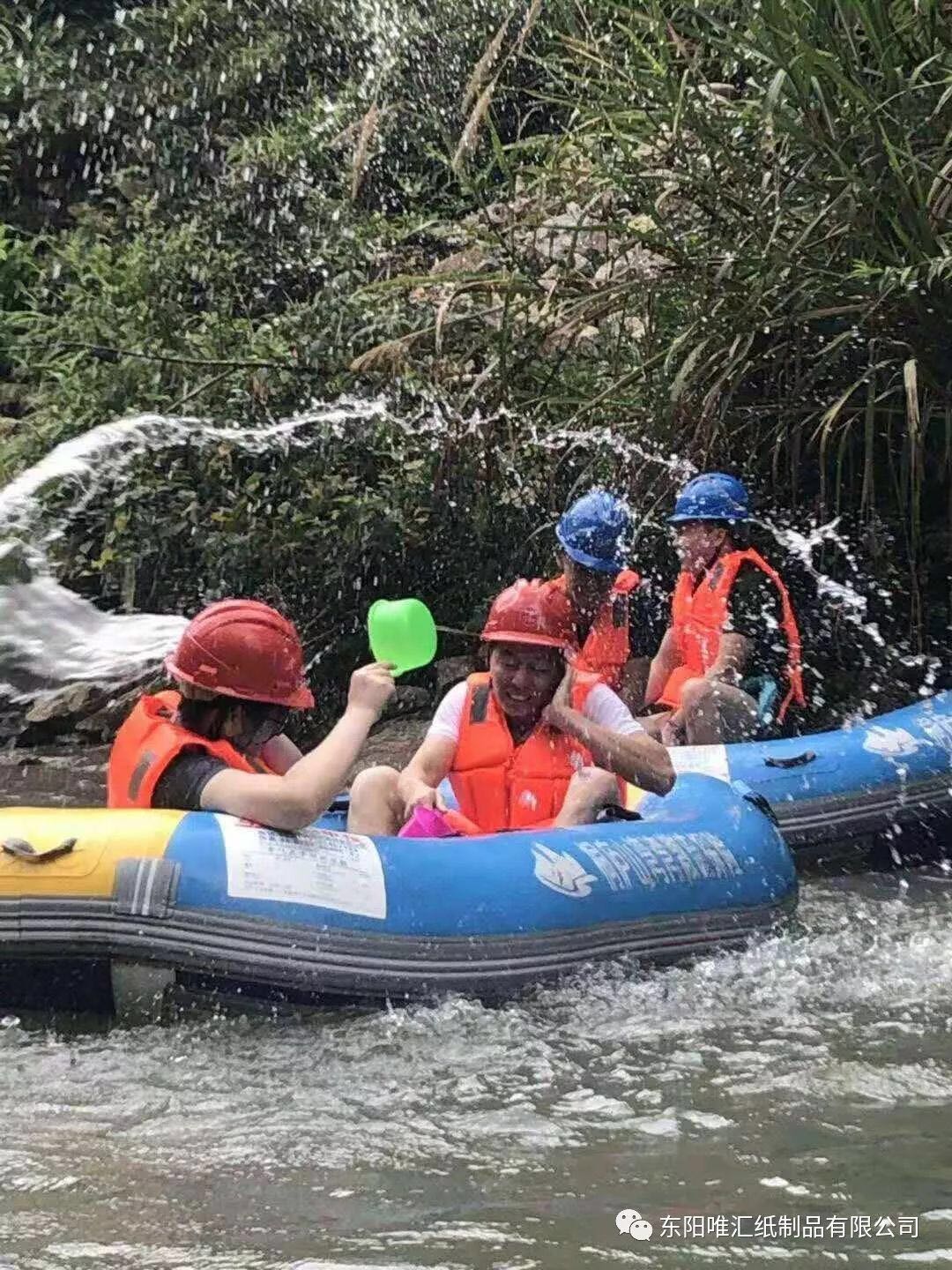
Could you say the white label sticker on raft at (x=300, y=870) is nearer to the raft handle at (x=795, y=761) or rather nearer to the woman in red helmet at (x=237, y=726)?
the woman in red helmet at (x=237, y=726)

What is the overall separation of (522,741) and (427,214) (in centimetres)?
705

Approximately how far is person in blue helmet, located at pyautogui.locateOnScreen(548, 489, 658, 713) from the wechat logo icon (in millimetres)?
3009

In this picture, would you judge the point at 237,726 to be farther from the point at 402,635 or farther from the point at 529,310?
the point at 529,310

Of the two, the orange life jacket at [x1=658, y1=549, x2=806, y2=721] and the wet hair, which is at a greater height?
the wet hair

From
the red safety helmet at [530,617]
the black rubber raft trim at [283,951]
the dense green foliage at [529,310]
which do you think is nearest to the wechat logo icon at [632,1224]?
the black rubber raft trim at [283,951]

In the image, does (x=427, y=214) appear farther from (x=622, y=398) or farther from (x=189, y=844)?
(x=189, y=844)

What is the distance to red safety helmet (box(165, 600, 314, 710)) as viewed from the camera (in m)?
4.32

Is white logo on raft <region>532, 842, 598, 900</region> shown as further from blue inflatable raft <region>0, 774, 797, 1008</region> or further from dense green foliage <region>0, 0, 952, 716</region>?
dense green foliage <region>0, 0, 952, 716</region>

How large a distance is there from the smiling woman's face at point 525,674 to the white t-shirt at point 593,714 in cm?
16

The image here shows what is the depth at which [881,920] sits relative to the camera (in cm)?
569

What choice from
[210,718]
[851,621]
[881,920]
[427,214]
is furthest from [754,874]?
[427,214]

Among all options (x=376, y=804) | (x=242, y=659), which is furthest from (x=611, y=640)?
(x=242, y=659)

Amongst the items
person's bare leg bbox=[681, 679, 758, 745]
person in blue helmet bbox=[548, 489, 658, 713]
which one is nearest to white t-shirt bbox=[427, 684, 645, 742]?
person in blue helmet bbox=[548, 489, 658, 713]

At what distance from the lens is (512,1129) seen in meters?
3.60
